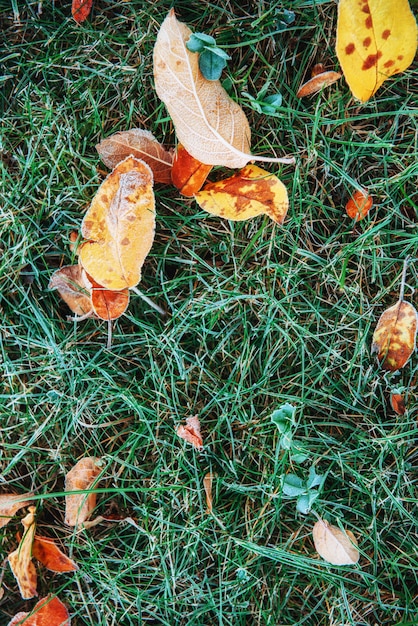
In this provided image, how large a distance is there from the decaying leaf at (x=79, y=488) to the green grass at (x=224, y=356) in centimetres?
4

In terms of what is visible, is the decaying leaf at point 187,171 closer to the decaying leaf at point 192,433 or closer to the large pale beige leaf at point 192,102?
the large pale beige leaf at point 192,102

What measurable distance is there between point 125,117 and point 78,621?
4.95ft

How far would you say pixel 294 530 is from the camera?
1.71 metres

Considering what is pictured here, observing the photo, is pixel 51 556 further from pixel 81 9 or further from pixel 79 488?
pixel 81 9

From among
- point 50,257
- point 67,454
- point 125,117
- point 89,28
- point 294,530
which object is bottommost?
point 294,530

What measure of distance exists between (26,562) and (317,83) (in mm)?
1623

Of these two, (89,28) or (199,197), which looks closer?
(199,197)

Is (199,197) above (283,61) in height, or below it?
below

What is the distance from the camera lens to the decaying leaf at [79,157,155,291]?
1.62 metres

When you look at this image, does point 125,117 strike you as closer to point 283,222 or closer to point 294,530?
point 283,222

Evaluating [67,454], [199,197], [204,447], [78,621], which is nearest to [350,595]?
[204,447]

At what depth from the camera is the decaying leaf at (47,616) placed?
173cm

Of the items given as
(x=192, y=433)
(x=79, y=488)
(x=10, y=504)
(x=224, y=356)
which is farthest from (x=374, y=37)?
(x=10, y=504)

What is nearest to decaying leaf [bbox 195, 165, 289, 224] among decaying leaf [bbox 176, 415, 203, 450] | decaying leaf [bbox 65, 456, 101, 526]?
decaying leaf [bbox 176, 415, 203, 450]
